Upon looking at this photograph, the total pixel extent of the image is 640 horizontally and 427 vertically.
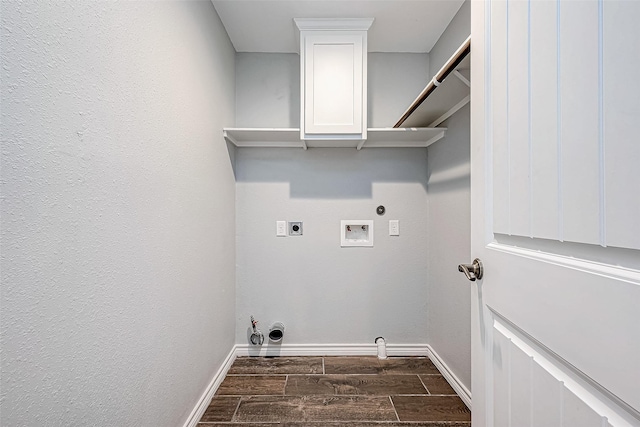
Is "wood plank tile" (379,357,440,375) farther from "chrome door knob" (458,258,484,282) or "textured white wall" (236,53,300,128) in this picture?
"textured white wall" (236,53,300,128)

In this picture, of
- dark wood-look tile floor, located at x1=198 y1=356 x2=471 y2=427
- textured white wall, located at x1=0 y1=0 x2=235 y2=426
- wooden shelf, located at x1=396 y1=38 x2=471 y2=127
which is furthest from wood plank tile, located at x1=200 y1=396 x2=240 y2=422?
wooden shelf, located at x1=396 y1=38 x2=471 y2=127

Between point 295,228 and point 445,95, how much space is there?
1340 millimetres

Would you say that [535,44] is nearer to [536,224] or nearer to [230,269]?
[536,224]

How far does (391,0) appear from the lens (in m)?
1.68

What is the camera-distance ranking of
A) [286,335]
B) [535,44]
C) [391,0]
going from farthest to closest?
[286,335] < [391,0] < [535,44]

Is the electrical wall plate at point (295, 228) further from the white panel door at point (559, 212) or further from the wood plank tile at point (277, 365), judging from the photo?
the white panel door at point (559, 212)

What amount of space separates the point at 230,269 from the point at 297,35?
1719 millimetres

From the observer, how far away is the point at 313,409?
158cm

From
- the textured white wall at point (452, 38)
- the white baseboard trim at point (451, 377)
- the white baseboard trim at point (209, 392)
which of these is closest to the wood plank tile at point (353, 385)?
the white baseboard trim at point (451, 377)

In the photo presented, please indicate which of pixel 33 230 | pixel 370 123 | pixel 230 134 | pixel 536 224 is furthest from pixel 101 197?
pixel 370 123

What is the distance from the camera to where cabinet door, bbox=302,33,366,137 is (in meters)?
1.86

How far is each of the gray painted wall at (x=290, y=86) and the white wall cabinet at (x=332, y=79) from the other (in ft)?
1.29

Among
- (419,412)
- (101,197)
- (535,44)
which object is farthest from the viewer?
(419,412)

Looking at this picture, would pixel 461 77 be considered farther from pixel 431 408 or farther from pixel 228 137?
pixel 431 408
